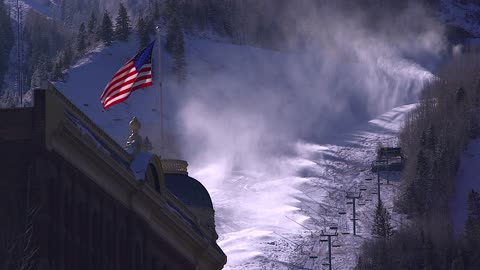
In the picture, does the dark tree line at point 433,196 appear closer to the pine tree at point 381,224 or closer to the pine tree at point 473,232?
the pine tree at point 473,232

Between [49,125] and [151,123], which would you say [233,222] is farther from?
[49,125]

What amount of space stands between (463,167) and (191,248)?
127m

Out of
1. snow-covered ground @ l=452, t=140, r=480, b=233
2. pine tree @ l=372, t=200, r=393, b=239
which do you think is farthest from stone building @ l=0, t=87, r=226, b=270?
snow-covered ground @ l=452, t=140, r=480, b=233

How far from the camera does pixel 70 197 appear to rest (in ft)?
115

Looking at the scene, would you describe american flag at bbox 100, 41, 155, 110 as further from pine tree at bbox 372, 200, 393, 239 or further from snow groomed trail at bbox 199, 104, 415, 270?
pine tree at bbox 372, 200, 393, 239

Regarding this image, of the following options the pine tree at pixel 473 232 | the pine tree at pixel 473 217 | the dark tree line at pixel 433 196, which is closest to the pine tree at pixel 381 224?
the dark tree line at pixel 433 196

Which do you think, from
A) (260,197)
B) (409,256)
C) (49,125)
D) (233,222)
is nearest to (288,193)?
(260,197)

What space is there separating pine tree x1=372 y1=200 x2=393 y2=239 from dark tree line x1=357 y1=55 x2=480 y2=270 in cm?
114

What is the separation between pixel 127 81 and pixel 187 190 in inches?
237

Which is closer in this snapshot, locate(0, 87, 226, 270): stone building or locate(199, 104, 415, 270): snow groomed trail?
locate(0, 87, 226, 270): stone building

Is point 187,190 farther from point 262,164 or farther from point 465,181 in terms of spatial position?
point 262,164

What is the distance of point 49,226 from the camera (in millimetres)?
33969

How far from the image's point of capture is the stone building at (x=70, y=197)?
3375 centimetres

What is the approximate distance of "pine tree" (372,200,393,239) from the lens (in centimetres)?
13988
